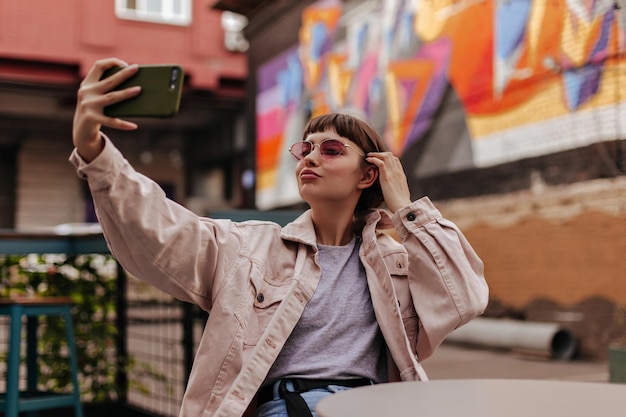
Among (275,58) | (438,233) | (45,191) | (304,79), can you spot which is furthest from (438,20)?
(45,191)

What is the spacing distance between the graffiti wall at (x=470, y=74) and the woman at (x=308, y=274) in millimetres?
4458

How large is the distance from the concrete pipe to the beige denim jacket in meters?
5.23

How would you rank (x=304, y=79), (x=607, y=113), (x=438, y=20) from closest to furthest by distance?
(x=607, y=113) < (x=438, y=20) < (x=304, y=79)

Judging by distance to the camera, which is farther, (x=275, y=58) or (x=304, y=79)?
(x=275, y=58)

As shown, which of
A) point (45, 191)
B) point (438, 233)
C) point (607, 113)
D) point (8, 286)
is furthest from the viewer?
point (45, 191)

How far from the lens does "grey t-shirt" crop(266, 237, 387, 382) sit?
1.83m

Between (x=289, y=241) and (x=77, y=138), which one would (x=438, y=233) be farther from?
(x=77, y=138)

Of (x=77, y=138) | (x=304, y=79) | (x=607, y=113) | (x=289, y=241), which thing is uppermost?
(x=304, y=79)

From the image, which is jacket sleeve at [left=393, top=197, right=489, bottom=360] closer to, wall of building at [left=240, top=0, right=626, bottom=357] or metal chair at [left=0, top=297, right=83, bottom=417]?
metal chair at [left=0, top=297, right=83, bottom=417]

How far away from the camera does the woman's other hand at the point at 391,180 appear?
1.97 meters

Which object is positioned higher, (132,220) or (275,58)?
(275,58)

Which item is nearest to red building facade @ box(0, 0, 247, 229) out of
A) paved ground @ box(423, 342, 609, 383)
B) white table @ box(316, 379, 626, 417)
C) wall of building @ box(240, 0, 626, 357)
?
wall of building @ box(240, 0, 626, 357)

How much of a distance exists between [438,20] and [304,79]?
3662mm

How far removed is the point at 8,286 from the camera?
425 centimetres
